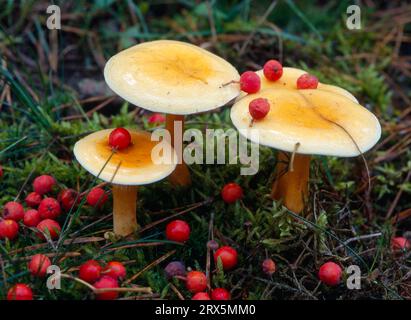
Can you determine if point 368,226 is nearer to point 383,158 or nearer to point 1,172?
point 383,158

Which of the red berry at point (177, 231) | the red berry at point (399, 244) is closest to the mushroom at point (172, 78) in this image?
the red berry at point (177, 231)

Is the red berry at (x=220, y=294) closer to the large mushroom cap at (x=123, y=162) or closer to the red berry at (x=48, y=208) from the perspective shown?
the large mushroom cap at (x=123, y=162)

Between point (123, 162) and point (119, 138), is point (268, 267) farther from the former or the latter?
point (119, 138)

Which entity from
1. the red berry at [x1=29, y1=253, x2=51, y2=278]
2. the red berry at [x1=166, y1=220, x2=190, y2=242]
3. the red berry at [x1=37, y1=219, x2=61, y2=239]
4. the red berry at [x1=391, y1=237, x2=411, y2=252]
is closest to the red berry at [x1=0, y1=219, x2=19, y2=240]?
the red berry at [x1=37, y1=219, x2=61, y2=239]

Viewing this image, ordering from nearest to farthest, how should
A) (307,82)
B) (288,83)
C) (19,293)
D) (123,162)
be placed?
(19,293)
(123,162)
(307,82)
(288,83)

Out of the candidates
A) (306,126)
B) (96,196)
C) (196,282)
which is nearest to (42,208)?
(96,196)

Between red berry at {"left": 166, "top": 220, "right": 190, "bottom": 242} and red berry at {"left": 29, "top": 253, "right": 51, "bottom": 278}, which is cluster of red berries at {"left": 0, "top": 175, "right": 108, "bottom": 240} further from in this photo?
red berry at {"left": 166, "top": 220, "right": 190, "bottom": 242}
